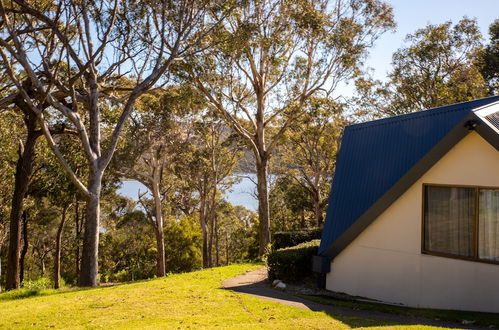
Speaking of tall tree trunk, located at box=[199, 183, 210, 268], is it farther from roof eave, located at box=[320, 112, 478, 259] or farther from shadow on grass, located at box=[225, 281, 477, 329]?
roof eave, located at box=[320, 112, 478, 259]

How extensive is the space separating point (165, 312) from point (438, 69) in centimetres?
2271

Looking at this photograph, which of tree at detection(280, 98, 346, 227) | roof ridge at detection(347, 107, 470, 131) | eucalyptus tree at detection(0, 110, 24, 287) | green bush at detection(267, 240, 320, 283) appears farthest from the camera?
tree at detection(280, 98, 346, 227)

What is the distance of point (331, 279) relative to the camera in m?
11.4

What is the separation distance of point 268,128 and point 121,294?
2059 cm

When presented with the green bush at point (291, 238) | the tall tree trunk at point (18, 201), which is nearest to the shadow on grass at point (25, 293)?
the tall tree trunk at point (18, 201)

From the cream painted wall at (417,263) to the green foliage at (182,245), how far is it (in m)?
25.8

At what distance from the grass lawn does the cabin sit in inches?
94.1

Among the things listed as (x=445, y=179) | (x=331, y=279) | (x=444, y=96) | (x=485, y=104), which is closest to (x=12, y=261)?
(x=331, y=279)

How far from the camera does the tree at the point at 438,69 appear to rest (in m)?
24.3

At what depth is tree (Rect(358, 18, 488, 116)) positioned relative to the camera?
24.3 meters

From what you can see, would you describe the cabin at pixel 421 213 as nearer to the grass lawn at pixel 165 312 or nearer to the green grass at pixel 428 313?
the green grass at pixel 428 313

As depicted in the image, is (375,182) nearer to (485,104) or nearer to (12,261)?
(485,104)

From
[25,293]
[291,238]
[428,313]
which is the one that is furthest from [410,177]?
[25,293]

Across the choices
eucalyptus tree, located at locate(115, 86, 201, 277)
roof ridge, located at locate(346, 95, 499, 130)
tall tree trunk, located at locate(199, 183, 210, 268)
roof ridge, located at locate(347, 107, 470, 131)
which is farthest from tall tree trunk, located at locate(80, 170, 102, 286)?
tall tree trunk, located at locate(199, 183, 210, 268)
